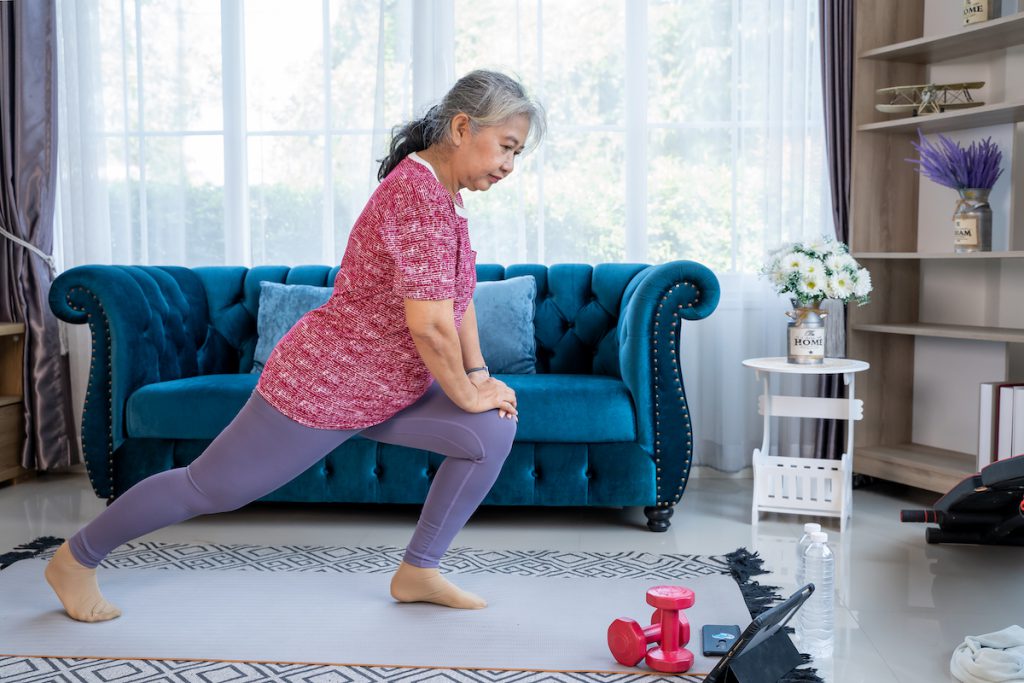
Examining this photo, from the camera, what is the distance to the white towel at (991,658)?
5.89 ft

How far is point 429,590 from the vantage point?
2.22 m

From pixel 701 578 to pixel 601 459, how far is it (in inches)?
21.9

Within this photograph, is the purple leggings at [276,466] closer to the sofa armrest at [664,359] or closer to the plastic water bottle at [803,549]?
the plastic water bottle at [803,549]

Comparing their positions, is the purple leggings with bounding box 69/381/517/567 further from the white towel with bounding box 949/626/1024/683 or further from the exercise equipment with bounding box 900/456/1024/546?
the exercise equipment with bounding box 900/456/1024/546

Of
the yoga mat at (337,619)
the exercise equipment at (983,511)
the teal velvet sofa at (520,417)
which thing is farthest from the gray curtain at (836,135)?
the yoga mat at (337,619)

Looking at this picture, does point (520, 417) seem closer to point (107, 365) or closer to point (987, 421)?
point (107, 365)

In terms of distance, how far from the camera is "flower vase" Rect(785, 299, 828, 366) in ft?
10.4

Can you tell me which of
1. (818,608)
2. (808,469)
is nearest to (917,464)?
(808,469)

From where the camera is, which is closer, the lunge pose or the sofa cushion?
the lunge pose

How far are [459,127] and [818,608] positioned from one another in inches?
48.3

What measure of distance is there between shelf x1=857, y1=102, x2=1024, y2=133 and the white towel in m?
1.74

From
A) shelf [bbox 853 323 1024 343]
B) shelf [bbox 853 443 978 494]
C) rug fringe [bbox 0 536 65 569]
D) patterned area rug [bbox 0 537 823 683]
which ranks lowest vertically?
patterned area rug [bbox 0 537 823 683]

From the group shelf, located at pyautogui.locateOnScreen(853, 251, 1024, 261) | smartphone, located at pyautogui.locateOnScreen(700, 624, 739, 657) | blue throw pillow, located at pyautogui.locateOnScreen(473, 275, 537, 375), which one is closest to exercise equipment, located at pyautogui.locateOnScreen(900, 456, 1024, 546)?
smartphone, located at pyautogui.locateOnScreen(700, 624, 739, 657)

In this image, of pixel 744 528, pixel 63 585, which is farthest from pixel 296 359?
pixel 744 528
